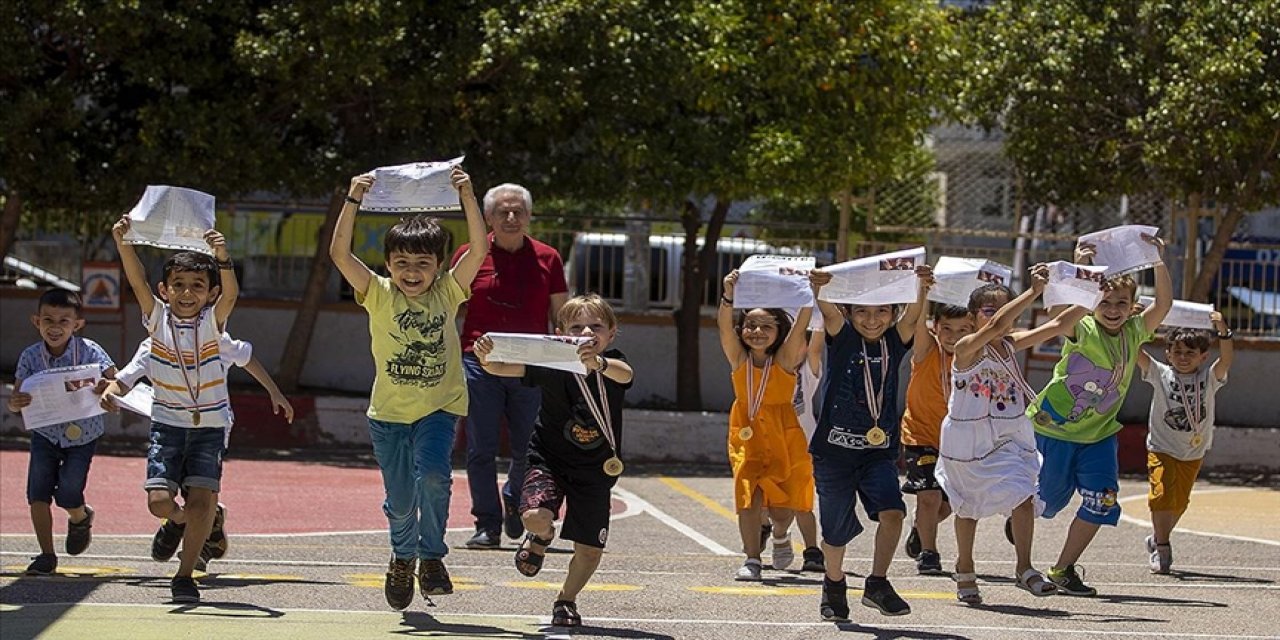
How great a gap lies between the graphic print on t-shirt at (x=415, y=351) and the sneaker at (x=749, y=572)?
2430 mm

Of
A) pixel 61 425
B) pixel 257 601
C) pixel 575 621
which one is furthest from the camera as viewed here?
pixel 61 425

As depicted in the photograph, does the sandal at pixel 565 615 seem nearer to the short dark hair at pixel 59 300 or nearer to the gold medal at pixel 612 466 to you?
the gold medal at pixel 612 466

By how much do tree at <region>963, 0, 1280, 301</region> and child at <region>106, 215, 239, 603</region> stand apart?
1076cm

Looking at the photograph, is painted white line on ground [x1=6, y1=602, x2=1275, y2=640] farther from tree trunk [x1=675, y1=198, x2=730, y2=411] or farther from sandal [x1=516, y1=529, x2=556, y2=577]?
tree trunk [x1=675, y1=198, x2=730, y2=411]

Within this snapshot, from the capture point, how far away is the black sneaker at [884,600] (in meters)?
7.99

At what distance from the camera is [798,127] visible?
57.3ft

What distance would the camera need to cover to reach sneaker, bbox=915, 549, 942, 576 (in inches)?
395

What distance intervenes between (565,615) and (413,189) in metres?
1.84

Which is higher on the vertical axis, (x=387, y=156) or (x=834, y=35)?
(x=834, y=35)

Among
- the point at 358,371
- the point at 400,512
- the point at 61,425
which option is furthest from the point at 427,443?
the point at 358,371

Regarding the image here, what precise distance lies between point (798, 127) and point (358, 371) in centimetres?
544

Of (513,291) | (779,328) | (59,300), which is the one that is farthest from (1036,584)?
(59,300)

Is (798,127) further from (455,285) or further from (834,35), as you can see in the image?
(455,285)

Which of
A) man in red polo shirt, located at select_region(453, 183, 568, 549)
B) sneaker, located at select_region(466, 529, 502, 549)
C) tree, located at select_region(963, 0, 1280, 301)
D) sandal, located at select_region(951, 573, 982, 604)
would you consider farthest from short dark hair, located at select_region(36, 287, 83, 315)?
tree, located at select_region(963, 0, 1280, 301)
